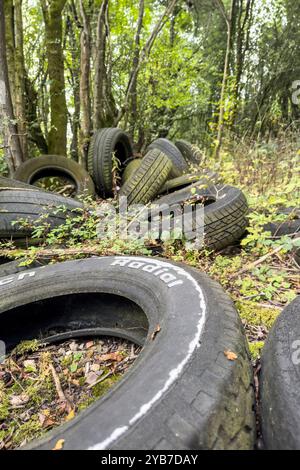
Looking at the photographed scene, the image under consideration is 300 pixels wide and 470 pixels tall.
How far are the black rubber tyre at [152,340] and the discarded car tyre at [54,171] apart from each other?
10.2 feet

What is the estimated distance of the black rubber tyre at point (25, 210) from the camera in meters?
2.64

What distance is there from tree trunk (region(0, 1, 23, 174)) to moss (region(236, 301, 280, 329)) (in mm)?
4221

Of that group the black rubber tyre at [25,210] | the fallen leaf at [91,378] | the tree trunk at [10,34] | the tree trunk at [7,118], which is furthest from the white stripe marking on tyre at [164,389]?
the tree trunk at [10,34]

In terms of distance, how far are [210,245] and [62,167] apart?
11.1 ft

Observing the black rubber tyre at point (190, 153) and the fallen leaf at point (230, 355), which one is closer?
the fallen leaf at point (230, 355)

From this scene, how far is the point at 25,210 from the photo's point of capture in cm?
271

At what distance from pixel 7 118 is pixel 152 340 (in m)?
4.41

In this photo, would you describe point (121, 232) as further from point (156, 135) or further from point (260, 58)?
point (260, 58)

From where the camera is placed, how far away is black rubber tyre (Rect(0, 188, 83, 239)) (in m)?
2.64

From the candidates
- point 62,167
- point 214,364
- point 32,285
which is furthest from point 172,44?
point 214,364

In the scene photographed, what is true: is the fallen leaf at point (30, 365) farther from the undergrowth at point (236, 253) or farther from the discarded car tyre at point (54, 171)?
the discarded car tyre at point (54, 171)

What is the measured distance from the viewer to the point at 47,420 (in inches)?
54.8

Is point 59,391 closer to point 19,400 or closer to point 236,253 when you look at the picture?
point 19,400

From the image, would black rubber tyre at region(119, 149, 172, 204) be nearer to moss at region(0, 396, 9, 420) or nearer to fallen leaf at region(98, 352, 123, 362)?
fallen leaf at region(98, 352, 123, 362)
